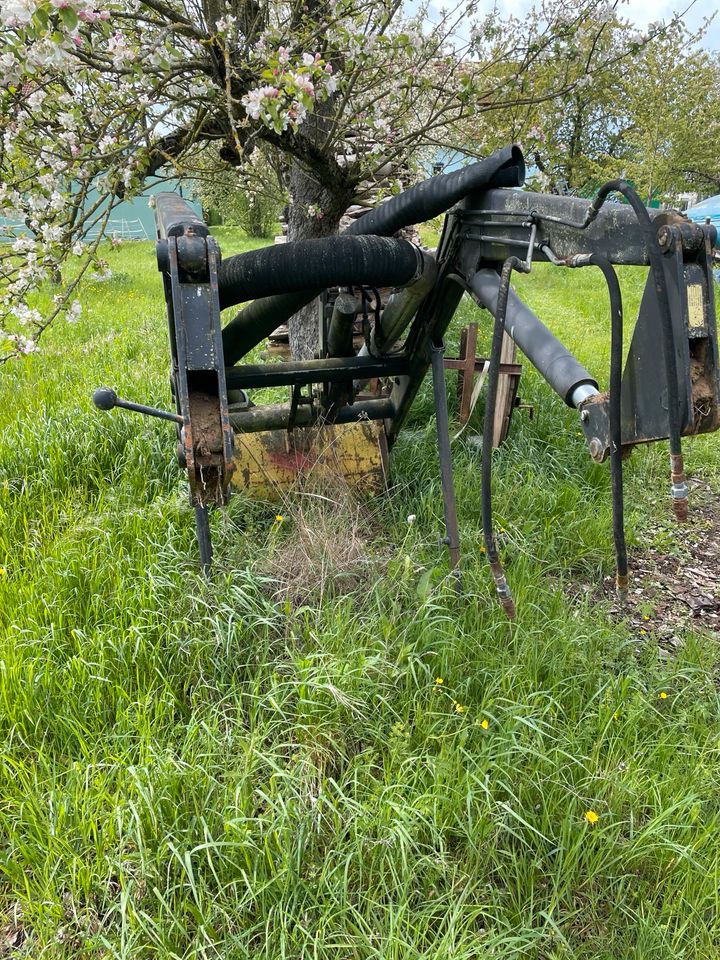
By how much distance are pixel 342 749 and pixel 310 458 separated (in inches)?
74.9

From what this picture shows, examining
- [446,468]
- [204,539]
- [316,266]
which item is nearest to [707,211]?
[446,468]

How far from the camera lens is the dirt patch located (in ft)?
10.4

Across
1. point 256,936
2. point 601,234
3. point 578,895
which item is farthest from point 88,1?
point 578,895

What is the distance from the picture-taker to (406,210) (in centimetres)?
249

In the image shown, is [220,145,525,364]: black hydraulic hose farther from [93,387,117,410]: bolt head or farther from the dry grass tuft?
the dry grass tuft

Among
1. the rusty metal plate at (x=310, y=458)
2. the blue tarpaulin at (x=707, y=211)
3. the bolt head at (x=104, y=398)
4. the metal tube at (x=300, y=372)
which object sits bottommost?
the rusty metal plate at (x=310, y=458)

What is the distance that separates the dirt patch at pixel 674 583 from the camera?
318 centimetres

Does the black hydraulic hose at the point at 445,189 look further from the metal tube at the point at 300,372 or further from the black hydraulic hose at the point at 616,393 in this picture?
the black hydraulic hose at the point at 616,393

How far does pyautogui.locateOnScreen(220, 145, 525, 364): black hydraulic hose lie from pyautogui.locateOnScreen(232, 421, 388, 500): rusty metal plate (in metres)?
0.69

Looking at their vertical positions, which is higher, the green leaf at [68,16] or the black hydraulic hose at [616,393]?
the green leaf at [68,16]

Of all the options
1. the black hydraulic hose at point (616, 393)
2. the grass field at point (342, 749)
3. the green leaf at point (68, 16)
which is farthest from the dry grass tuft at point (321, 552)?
the green leaf at point (68, 16)

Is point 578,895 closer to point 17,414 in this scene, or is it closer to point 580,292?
point 17,414

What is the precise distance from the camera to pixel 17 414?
455 centimetres

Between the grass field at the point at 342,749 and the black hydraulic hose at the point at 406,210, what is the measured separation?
911 mm
